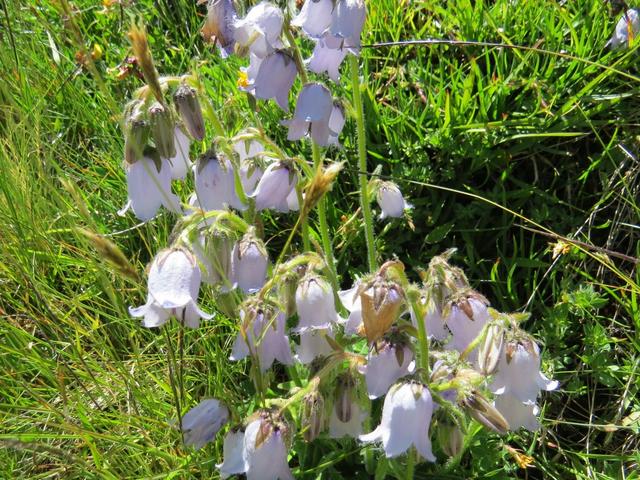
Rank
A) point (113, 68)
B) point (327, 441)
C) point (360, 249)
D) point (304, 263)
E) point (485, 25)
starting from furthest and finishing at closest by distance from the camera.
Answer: point (113, 68) < point (485, 25) < point (360, 249) < point (327, 441) < point (304, 263)

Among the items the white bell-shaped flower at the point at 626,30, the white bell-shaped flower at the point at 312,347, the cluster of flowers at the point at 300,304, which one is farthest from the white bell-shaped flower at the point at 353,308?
the white bell-shaped flower at the point at 626,30

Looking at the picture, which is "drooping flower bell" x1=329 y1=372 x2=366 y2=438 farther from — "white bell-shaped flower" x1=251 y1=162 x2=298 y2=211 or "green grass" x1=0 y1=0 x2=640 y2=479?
"white bell-shaped flower" x1=251 y1=162 x2=298 y2=211

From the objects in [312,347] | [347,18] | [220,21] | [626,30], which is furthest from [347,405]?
[626,30]

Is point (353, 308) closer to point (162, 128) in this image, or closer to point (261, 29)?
point (162, 128)

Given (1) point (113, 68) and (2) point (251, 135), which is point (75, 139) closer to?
(1) point (113, 68)

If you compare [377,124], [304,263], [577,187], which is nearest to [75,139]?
[377,124]

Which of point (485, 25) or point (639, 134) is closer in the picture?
point (639, 134)
